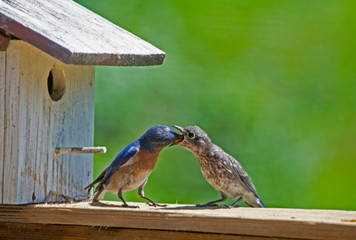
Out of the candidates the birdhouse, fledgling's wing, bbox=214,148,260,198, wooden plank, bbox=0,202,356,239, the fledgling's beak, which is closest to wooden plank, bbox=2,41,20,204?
the birdhouse

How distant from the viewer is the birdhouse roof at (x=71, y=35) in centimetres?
388

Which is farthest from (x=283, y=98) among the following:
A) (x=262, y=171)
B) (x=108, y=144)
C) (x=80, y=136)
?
(x=80, y=136)

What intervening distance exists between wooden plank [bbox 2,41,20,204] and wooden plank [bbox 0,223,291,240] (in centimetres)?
19

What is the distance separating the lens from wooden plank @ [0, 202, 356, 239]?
3.65 metres

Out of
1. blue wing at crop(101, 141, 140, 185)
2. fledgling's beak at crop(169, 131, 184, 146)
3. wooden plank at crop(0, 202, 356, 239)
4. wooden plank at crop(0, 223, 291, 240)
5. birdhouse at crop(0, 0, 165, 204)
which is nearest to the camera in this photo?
wooden plank at crop(0, 202, 356, 239)

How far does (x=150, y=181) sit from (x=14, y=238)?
388 cm

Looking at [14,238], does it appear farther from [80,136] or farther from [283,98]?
[283,98]

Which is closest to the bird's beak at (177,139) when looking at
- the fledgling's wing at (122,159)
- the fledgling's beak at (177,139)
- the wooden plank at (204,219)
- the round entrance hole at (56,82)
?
the fledgling's beak at (177,139)

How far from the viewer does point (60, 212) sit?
4105mm

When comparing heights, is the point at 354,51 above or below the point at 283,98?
above

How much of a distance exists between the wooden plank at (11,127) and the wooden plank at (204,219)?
11 cm

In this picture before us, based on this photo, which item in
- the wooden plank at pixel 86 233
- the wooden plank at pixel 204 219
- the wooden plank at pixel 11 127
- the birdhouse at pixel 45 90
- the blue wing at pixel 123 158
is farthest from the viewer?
the blue wing at pixel 123 158

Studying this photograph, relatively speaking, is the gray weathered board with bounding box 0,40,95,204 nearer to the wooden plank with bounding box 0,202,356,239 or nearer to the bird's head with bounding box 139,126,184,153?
the wooden plank with bounding box 0,202,356,239

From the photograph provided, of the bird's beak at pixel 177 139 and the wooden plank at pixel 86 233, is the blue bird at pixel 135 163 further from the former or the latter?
the wooden plank at pixel 86 233
